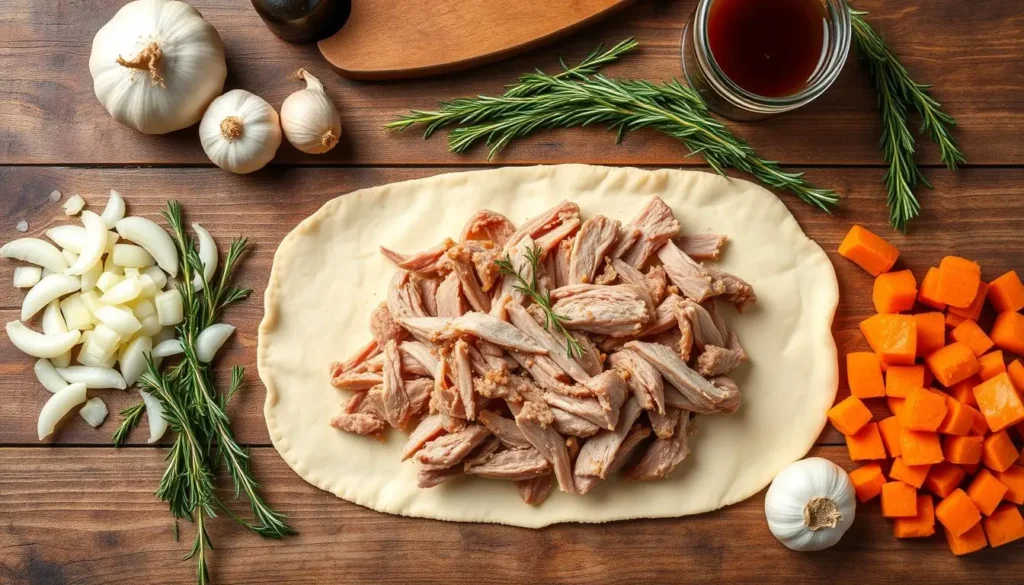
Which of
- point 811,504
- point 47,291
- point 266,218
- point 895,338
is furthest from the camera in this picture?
point 266,218

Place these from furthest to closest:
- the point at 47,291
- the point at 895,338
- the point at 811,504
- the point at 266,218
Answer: the point at 266,218, the point at 47,291, the point at 895,338, the point at 811,504

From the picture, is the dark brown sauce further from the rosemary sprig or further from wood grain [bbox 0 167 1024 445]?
the rosemary sprig

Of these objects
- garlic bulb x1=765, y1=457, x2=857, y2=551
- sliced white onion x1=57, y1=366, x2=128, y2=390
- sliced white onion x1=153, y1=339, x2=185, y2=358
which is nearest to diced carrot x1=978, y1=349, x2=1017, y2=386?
garlic bulb x1=765, y1=457, x2=857, y2=551

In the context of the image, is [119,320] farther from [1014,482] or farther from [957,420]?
[1014,482]

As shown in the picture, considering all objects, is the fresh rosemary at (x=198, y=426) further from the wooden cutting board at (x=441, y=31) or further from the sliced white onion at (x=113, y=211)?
the wooden cutting board at (x=441, y=31)

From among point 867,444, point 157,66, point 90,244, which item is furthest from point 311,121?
point 867,444

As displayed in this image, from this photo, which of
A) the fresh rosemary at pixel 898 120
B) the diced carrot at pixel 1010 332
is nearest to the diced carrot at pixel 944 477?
the diced carrot at pixel 1010 332
